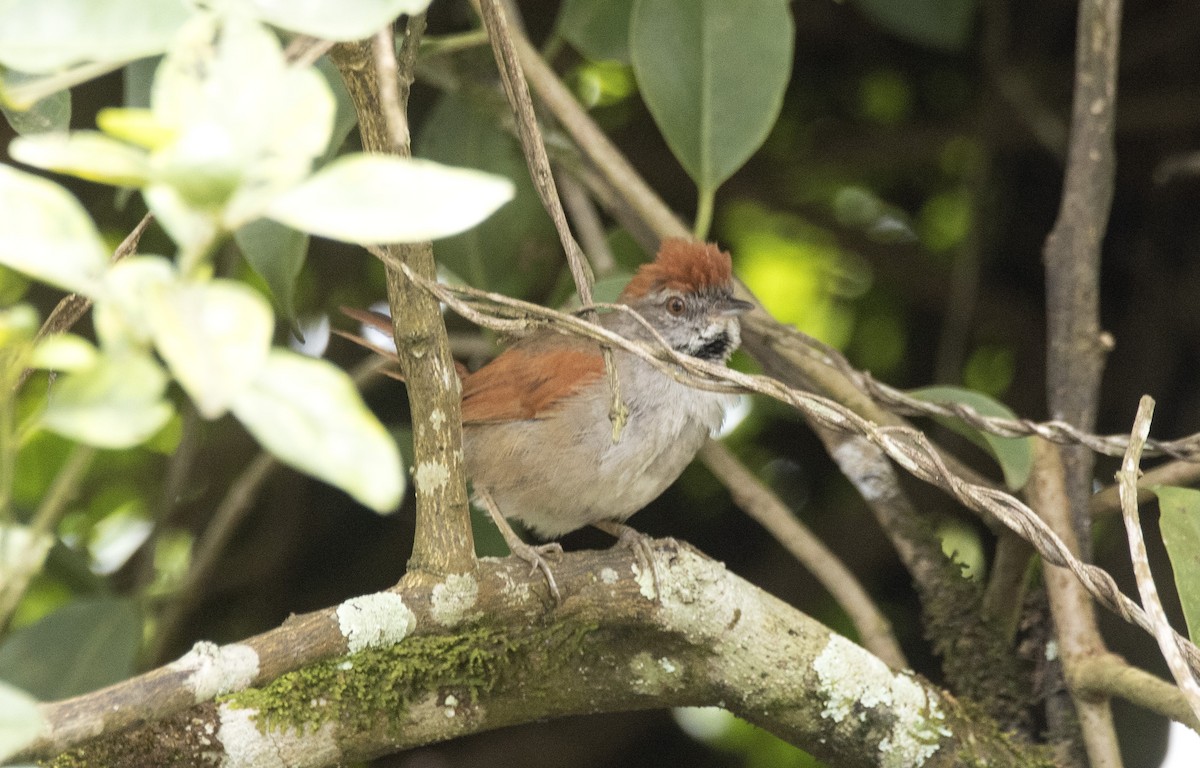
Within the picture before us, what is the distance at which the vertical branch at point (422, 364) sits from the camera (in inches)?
67.9

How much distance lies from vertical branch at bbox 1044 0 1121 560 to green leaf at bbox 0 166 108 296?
276 centimetres

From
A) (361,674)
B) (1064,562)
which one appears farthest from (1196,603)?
(361,674)

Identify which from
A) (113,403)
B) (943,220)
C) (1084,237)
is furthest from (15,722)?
(943,220)

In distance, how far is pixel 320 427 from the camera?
885 mm

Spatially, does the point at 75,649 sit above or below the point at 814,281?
below

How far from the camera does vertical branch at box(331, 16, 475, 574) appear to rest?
1.72 m

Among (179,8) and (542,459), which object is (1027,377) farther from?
(179,8)

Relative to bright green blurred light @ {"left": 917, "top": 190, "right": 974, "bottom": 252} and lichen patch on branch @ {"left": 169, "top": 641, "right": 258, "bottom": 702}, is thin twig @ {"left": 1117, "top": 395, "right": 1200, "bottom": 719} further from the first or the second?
bright green blurred light @ {"left": 917, "top": 190, "right": 974, "bottom": 252}

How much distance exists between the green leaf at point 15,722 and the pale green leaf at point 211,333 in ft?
0.94

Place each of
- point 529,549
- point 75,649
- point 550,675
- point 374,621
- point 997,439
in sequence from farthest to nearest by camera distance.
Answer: point 75,649, point 997,439, point 529,549, point 550,675, point 374,621

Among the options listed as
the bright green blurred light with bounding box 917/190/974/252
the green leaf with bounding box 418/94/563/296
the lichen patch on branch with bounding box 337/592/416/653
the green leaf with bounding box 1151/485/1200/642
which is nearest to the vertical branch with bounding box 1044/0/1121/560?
the green leaf with bounding box 1151/485/1200/642

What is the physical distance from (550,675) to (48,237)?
165cm

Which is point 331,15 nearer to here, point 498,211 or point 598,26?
point 598,26

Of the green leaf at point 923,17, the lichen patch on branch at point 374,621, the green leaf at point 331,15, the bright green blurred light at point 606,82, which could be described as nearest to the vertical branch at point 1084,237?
the green leaf at point 923,17
